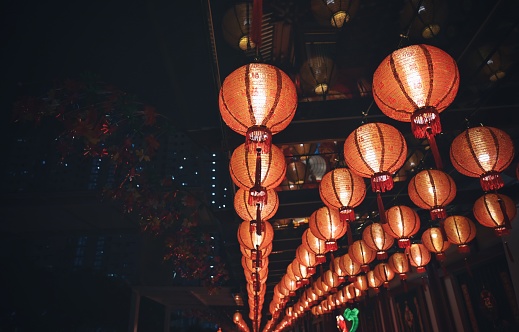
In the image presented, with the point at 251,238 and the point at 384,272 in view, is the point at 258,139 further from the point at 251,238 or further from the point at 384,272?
the point at 384,272

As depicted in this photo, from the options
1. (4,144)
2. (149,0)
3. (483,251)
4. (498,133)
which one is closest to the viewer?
(149,0)

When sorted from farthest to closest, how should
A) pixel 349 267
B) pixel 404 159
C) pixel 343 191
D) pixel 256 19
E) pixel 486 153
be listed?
pixel 349 267 < pixel 343 191 < pixel 486 153 < pixel 404 159 < pixel 256 19

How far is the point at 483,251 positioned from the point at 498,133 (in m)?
5.34

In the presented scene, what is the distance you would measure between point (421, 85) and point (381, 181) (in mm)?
978

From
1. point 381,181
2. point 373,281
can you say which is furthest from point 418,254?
point 381,181

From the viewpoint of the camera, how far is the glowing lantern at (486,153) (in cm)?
381

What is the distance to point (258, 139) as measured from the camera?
277cm

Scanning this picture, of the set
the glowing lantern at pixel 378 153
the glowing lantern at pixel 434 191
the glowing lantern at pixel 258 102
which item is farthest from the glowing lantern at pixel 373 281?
the glowing lantern at pixel 258 102

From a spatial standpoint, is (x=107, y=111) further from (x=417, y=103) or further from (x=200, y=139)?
(x=417, y=103)

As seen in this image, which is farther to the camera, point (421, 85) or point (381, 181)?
point (381, 181)

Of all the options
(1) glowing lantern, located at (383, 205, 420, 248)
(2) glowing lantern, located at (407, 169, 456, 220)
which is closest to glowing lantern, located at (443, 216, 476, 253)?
(1) glowing lantern, located at (383, 205, 420, 248)

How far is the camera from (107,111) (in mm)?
5113

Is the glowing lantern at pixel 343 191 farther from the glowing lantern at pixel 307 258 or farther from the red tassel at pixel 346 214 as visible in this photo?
the glowing lantern at pixel 307 258

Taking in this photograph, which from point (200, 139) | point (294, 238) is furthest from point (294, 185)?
point (294, 238)
